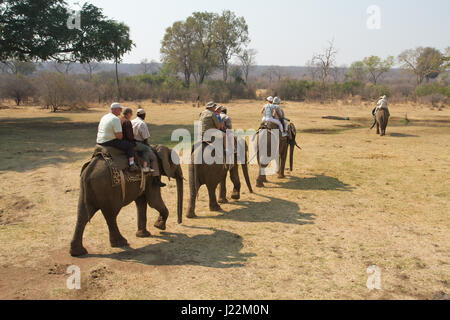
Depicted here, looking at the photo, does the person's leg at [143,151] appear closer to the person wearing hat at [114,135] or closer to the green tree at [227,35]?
the person wearing hat at [114,135]

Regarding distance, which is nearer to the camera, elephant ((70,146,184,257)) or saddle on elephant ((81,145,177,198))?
elephant ((70,146,184,257))

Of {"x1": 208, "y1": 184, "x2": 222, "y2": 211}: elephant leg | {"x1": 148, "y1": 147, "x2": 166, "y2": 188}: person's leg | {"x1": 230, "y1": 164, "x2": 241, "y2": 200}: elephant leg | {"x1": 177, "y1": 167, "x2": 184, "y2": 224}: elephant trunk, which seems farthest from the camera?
{"x1": 230, "y1": 164, "x2": 241, "y2": 200}: elephant leg

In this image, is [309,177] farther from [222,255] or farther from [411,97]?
[411,97]

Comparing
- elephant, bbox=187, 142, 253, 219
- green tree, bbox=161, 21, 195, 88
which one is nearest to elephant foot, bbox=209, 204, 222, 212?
elephant, bbox=187, 142, 253, 219

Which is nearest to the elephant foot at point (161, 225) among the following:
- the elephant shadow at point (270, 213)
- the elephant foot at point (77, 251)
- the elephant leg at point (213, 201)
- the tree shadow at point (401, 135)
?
the elephant shadow at point (270, 213)

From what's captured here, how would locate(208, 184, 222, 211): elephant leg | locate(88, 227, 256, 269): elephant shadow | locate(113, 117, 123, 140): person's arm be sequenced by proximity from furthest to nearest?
locate(208, 184, 222, 211): elephant leg → locate(113, 117, 123, 140): person's arm → locate(88, 227, 256, 269): elephant shadow

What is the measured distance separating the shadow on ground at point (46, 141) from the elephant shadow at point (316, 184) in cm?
693

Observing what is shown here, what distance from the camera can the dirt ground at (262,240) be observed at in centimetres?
514

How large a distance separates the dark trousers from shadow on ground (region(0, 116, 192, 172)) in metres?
6.92

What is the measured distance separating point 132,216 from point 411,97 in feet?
130

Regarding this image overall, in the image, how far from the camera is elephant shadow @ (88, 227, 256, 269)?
5.86 m

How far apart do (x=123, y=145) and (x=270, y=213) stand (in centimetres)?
349

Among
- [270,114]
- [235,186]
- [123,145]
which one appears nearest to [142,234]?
[123,145]

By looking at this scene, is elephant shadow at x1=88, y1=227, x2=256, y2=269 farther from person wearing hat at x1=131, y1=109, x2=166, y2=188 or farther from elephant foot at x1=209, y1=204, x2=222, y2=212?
elephant foot at x1=209, y1=204, x2=222, y2=212
